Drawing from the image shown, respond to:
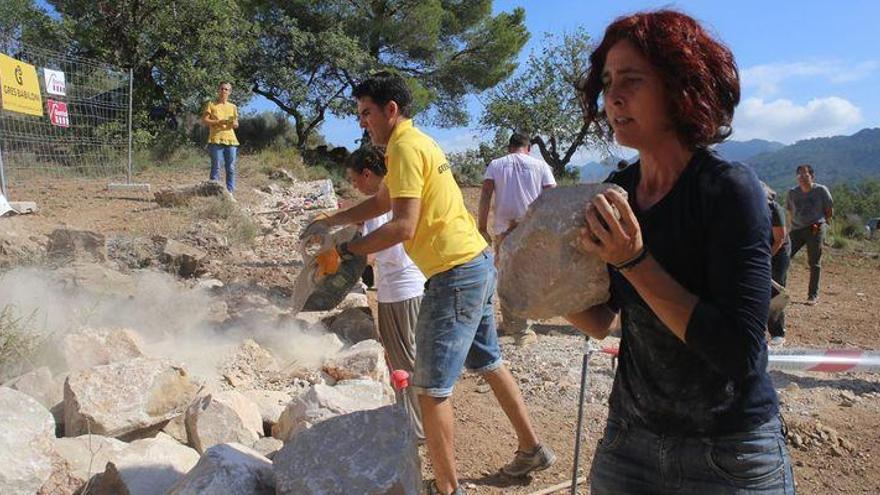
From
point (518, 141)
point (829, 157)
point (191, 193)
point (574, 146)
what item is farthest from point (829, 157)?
point (518, 141)

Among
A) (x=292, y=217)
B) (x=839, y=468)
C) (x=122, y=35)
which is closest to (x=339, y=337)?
(x=839, y=468)

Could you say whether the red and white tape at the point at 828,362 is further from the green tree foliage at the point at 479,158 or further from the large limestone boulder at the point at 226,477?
the green tree foliage at the point at 479,158

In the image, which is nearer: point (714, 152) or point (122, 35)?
point (714, 152)

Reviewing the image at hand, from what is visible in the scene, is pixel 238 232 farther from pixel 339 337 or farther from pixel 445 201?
pixel 445 201

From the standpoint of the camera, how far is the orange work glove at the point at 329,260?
Answer: 340 centimetres

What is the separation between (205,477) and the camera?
7.88ft

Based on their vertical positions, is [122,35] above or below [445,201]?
above

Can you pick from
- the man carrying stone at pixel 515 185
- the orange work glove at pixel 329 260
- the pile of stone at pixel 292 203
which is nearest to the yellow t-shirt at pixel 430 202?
the orange work glove at pixel 329 260

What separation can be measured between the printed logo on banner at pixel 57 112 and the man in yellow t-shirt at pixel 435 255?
8881 mm

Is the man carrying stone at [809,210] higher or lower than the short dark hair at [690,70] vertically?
lower

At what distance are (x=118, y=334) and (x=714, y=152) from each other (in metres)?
3.57

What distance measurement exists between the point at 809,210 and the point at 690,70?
806 cm

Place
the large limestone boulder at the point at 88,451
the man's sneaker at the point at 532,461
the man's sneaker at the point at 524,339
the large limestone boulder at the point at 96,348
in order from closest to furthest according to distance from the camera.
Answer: the large limestone boulder at the point at 88,451 < the man's sneaker at the point at 532,461 < the large limestone boulder at the point at 96,348 < the man's sneaker at the point at 524,339

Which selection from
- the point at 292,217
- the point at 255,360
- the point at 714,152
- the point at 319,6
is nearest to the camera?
the point at 714,152
